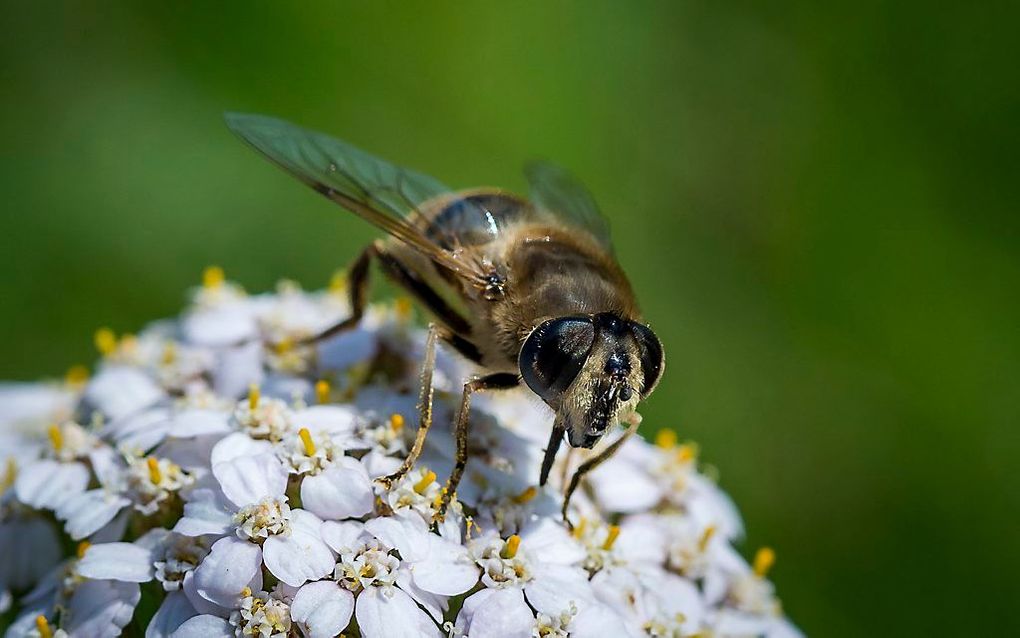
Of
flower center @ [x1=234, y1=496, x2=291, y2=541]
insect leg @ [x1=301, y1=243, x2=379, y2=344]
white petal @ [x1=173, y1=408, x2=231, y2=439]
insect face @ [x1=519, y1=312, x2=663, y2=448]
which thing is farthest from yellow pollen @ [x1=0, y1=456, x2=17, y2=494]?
insect face @ [x1=519, y1=312, x2=663, y2=448]

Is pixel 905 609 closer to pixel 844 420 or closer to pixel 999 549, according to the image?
pixel 999 549

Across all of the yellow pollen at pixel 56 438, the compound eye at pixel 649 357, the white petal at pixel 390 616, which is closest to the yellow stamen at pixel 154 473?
the yellow pollen at pixel 56 438

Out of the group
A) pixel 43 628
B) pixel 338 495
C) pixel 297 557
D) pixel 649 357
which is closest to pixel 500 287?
pixel 649 357

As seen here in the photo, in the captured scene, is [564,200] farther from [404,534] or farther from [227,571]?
[227,571]

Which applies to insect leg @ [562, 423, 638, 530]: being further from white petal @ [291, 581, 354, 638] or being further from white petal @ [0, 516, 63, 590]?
white petal @ [0, 516, 63, 590]

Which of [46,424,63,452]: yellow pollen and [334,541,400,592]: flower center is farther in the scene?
[46,424,63,452]: yellow pollen

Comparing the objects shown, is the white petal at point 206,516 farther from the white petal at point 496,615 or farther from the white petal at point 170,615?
the white petal at point 496,615
